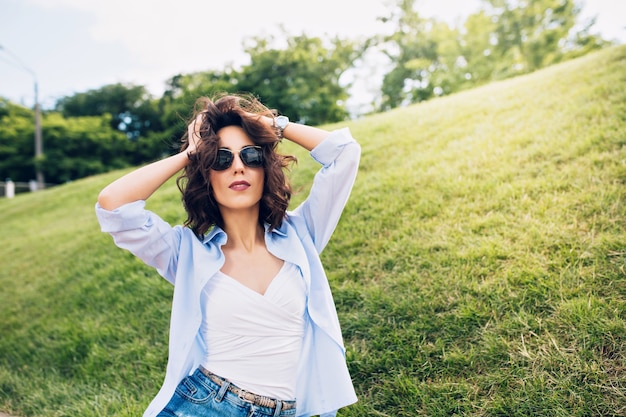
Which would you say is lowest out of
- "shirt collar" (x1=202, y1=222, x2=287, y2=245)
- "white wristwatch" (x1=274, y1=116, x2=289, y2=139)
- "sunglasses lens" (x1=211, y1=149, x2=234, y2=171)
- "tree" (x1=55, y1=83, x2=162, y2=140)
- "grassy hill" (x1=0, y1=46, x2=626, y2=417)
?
"tree" (x1=55, y1=83, x2=162, y2=140)

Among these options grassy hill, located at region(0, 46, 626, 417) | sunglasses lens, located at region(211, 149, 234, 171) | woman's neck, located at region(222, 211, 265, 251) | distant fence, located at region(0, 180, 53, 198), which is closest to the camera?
sunglasses lens, located at region(211, 149, 234, 171)

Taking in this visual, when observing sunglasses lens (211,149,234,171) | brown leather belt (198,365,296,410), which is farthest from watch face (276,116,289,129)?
brown leather belt (198,365,296,410)

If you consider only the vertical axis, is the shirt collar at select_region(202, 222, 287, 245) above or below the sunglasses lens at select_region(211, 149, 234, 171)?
below

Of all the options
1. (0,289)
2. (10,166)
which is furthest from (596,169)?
(10,166)

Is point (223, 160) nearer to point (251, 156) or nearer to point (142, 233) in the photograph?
point (251, 156)

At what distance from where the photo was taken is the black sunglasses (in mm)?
1803

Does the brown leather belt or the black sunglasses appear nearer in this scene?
the brown leather belt

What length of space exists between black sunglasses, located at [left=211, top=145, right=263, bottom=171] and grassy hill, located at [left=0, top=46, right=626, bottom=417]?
4.09 ft

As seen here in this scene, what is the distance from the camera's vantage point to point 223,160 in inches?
71.1

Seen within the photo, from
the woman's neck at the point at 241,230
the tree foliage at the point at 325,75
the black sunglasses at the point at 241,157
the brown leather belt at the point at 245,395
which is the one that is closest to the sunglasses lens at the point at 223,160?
the black sunglasses at the point at 241,157

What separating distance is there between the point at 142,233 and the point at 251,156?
19.4 inches

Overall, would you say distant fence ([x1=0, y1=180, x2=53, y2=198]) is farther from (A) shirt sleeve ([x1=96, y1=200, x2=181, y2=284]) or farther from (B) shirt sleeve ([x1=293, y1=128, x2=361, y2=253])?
(B) shirt sleeve ([x1=293, y1=128, x2=361, y2=253])

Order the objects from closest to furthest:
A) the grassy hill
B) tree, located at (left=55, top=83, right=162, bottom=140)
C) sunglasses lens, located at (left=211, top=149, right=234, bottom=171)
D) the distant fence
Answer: sunglasses lens, located at (left=211, top=149, right=234, bottom=171)
the grassy hill
the distant fence
tree, located at (left=55, top=83, right=162, bottom=140)

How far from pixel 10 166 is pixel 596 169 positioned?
35542 millimetres
